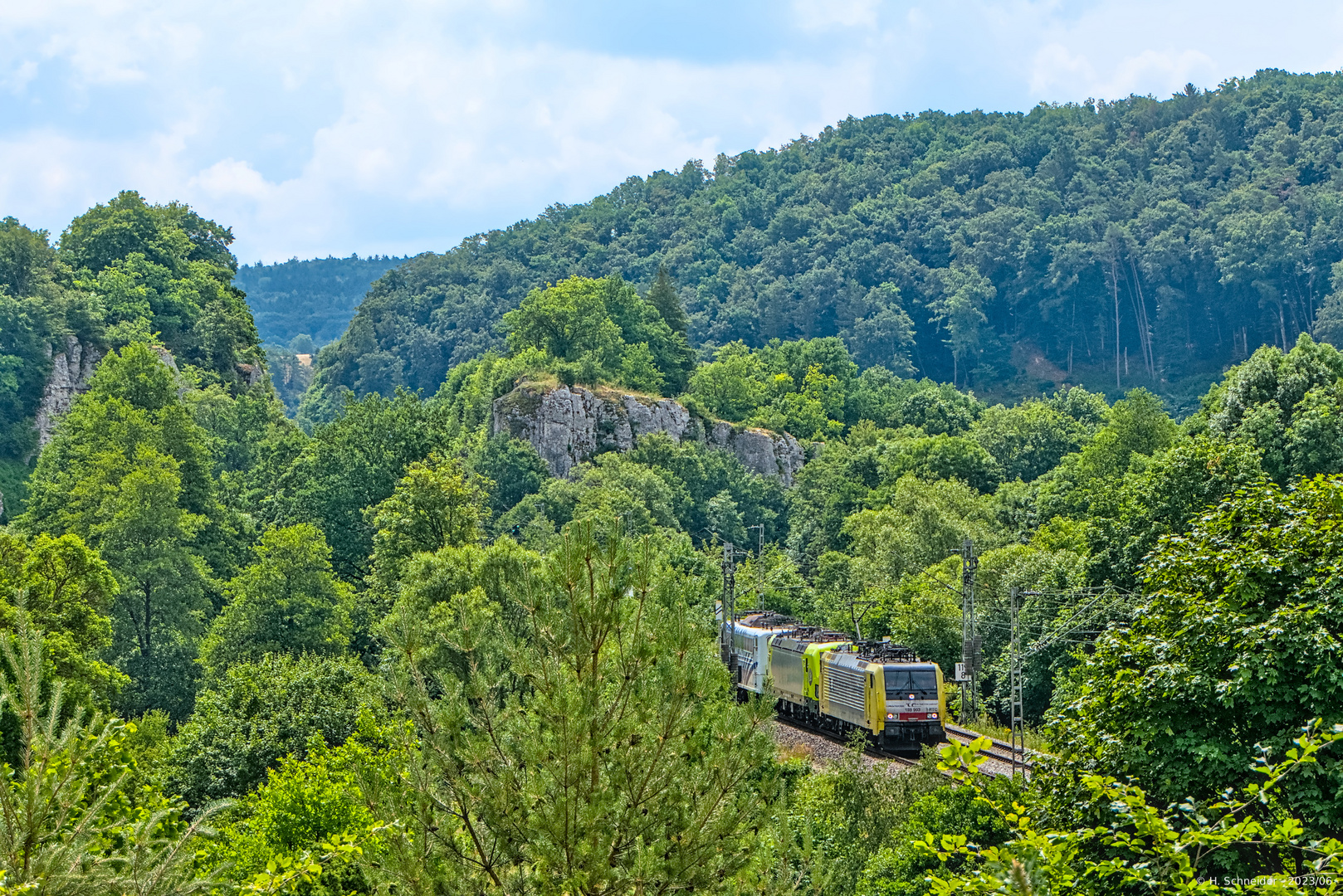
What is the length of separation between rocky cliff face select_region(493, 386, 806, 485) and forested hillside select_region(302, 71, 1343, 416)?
61358 mm

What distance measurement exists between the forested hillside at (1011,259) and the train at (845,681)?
99379 millimetres

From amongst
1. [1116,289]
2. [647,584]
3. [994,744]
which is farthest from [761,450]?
[647,584]

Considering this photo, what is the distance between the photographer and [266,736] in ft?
103

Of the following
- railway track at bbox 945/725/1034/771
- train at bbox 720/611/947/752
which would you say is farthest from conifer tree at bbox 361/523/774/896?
railway track at bbox 945/725/1034/771

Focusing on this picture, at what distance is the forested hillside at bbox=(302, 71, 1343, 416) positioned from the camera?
13700 centimetres

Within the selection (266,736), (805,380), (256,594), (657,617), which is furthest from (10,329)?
(657,617)

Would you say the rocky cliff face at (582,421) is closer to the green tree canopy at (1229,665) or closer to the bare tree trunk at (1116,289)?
the green tree canopy at (1229,665)

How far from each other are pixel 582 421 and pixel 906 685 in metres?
47.3

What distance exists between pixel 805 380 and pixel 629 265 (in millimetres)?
64931

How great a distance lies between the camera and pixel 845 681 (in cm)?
3569

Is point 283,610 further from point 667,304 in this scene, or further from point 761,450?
point 667,304

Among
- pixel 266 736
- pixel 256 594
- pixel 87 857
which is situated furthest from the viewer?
pixel 256 594

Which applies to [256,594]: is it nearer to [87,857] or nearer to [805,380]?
[87,857]

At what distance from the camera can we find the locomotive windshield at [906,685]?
3403cm
